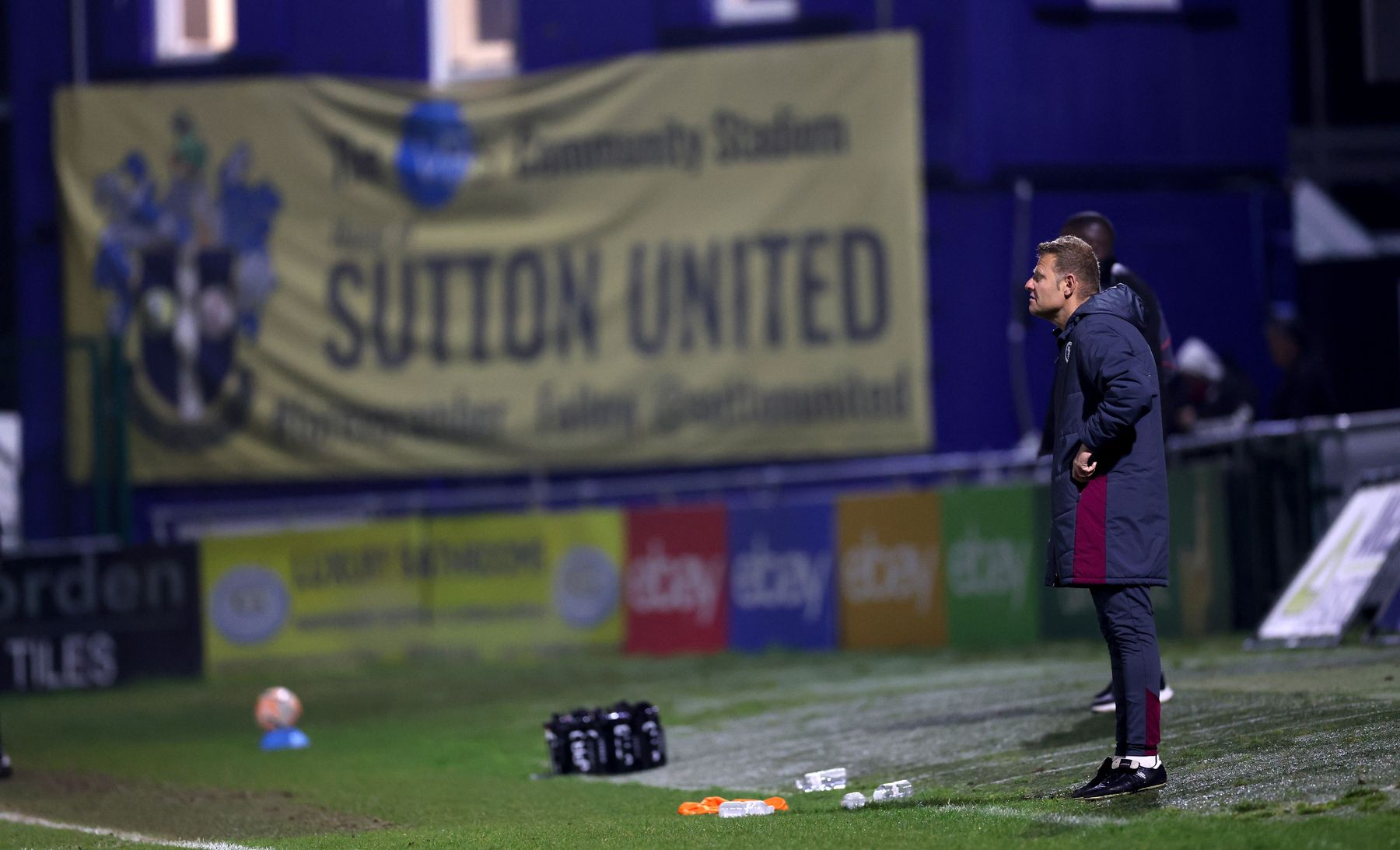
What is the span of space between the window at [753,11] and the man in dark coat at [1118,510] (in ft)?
48.9

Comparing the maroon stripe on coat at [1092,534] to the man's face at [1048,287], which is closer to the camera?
the maroon stripe on coat at [1092,534]

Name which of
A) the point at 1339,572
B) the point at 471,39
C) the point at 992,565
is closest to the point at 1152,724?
the point at 1339,572

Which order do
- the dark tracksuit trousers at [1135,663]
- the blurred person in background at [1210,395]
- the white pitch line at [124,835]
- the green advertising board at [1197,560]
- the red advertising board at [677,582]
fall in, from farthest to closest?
the red advertising board at [677,582] < the blurred person in background at [1210,395] < the green advertising board at [1197,560] < the white pitch line at [124,835] < the dark tracksuit trousers at [1135,663]

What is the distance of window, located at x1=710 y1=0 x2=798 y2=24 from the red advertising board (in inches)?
248

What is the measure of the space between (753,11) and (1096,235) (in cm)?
1269

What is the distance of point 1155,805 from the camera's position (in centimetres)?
640

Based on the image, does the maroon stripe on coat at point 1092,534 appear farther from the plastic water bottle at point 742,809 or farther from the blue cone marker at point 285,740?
the blue cone marker at point 285,740

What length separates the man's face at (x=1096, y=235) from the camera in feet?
29.7

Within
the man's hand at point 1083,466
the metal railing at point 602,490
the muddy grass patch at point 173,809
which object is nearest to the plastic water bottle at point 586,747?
the muddy grass patch at point 173,809

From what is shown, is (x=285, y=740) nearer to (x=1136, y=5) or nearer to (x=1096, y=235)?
(x=1096, y=235)

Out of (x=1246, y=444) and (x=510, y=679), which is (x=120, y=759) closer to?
(x=510, y=679)

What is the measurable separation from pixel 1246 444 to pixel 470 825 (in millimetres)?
8587

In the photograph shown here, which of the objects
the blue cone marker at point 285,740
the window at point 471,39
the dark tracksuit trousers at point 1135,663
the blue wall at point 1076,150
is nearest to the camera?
the dark tracksuit trousers at point 1135,663

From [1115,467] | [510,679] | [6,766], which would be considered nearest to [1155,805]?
[1115,467]
